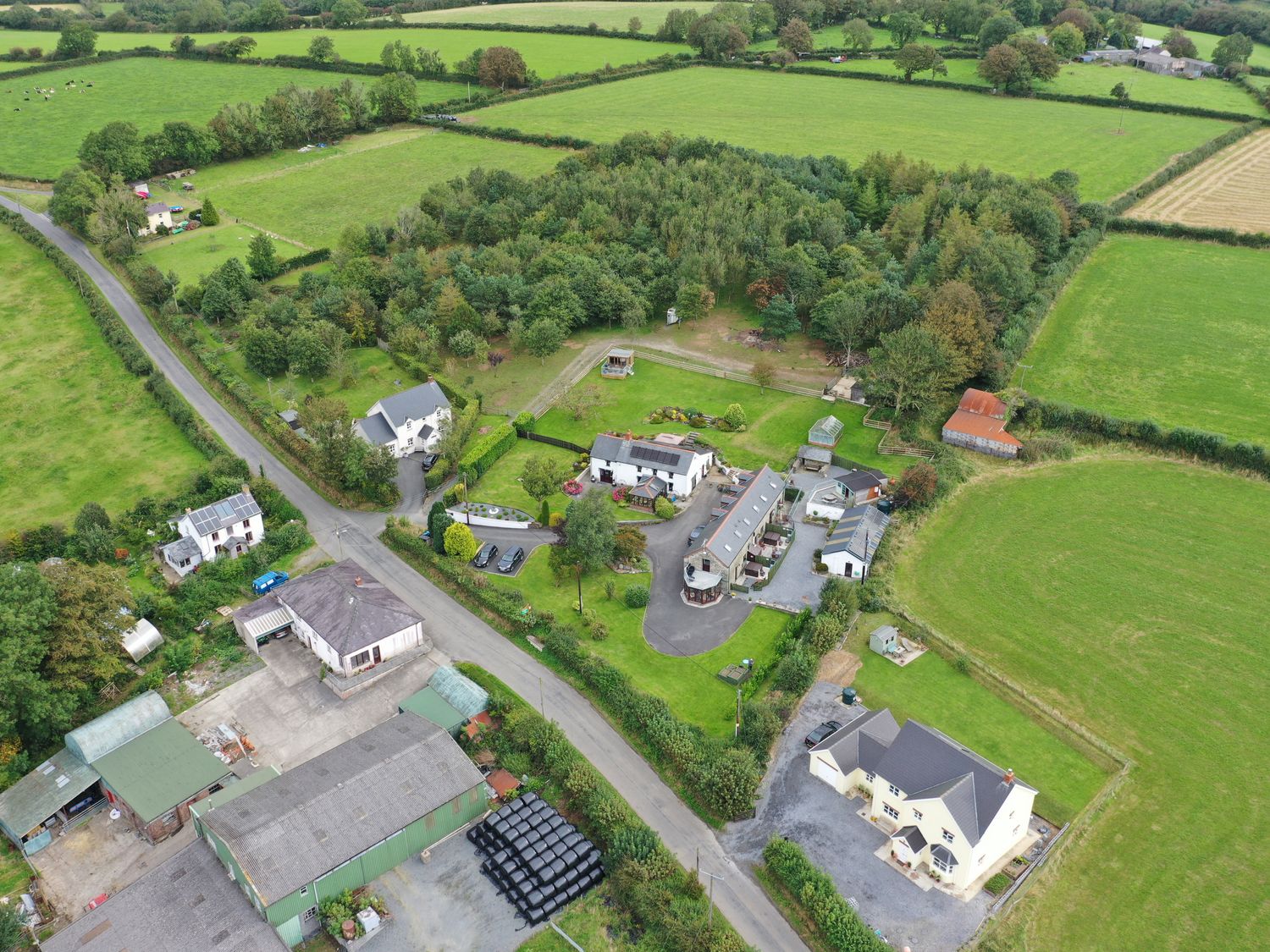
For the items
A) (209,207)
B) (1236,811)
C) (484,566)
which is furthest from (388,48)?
(1236,811)

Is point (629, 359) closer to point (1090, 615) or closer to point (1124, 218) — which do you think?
point (1090, 615)

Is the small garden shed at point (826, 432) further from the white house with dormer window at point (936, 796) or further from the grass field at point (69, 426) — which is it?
the grass field at point (69, 426)

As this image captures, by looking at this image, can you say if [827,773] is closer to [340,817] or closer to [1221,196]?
[340,817]

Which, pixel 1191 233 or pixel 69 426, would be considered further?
pixel 1191 233

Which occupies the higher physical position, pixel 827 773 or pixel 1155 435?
pixel 1155 435

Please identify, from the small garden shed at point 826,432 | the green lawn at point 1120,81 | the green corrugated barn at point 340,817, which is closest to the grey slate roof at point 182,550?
the green corrugated barn at point 340,817

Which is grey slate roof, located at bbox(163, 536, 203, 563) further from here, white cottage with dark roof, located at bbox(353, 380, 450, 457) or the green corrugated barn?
the green corrugated barn

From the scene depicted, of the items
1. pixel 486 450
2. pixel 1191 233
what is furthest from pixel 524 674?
pixel 1191 233

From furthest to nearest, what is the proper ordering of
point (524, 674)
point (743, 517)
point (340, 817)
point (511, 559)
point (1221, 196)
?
point (1221, 196), point (511, 559), point (743, 517), point (524, 674), point (340, 817)
